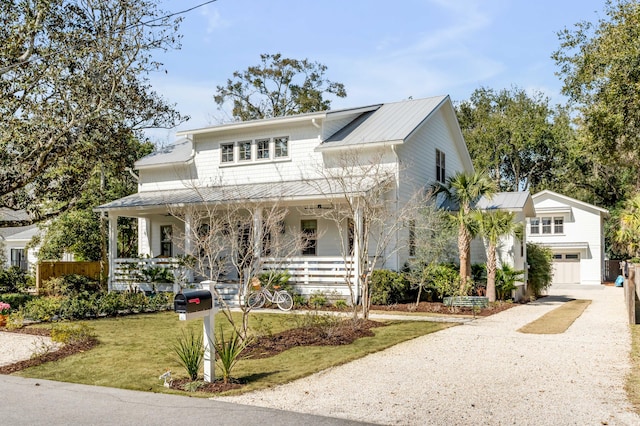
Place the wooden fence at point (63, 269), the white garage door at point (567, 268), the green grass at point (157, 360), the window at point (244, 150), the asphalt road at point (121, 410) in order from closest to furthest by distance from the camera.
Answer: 1. the asphalt road at point (121, 410)
2. the green grass at point (157, 360)
3. the window at point (244, 150)
4. the wooden fence at point (63, 269)
5. the white garage door at point (567, 268)

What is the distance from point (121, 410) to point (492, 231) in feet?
52.0

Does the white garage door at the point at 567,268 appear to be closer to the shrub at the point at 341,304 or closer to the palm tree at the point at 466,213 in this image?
the palm tree at the point at 466,213

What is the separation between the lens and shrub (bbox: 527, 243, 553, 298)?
25.3 meters

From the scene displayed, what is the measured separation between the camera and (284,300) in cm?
1931

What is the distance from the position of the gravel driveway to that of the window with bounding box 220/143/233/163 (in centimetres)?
1452

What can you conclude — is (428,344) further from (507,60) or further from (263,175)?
(263,175)

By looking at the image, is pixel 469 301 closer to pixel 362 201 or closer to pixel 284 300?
pixel 362 201

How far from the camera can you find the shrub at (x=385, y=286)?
19859 millimetres

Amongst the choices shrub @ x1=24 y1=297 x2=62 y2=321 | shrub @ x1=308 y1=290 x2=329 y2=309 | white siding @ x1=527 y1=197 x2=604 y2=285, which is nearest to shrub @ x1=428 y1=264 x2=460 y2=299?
shrub @ x1=308 y1=290 x2=329 y2=309

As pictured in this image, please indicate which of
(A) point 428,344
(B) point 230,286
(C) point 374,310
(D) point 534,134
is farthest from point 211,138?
(D) point 534,134

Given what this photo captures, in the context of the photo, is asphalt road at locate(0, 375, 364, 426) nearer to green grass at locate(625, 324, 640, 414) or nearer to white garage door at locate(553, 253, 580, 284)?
green grass at locate(625, 324, 640, 414)

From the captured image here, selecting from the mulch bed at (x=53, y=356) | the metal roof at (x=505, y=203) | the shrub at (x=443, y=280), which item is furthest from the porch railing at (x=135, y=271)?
the metal roof at (x=505, y=203)

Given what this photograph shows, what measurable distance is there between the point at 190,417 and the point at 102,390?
2151mm

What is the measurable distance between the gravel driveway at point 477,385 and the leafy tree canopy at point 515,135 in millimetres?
37356
